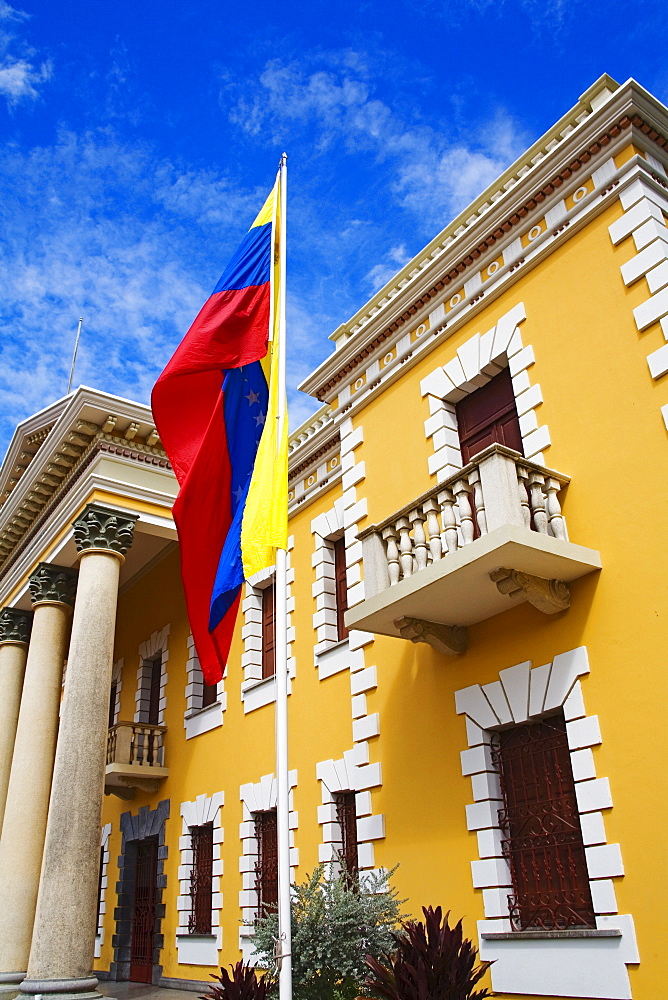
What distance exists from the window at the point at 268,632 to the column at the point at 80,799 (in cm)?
276

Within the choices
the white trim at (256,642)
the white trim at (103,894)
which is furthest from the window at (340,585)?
the white trim at (103,894)

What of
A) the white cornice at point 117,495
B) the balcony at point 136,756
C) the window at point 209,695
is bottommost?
the balcony at point 136,756

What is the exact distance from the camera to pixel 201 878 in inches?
601

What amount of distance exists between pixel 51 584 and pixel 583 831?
39.8ft

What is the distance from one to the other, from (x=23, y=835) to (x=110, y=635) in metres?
4.11

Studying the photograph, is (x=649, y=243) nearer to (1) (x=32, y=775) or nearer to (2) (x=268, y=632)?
(2) (x=268, y=632)

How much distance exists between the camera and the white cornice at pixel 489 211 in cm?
920

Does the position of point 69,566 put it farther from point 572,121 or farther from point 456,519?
point 572,121

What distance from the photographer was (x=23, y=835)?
1475 cm

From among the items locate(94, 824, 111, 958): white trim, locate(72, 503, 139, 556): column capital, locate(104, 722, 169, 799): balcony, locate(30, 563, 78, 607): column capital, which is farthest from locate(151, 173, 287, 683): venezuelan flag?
locate(94, 824, 111, 958): white trim

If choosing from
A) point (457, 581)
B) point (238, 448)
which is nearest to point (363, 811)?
point (457, 581)

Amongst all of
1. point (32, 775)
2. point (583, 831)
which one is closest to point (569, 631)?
point (583, 831)

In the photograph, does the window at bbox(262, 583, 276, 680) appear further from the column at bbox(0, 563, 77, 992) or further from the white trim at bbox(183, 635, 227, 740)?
the column at bbox(0, 563, 77, 992)

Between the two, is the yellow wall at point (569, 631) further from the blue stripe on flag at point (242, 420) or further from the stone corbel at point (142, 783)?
the stone corbel at point (142, 783)
